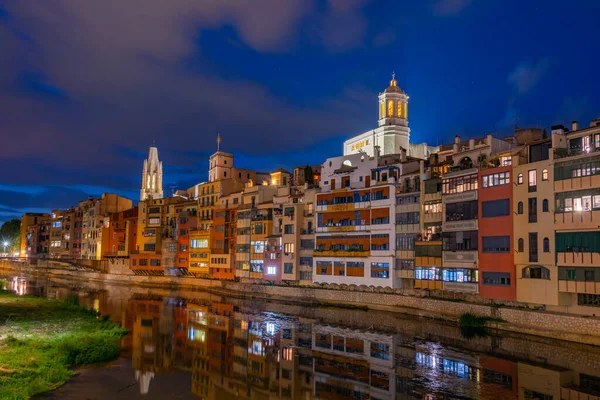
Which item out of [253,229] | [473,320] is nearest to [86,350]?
[473,320]

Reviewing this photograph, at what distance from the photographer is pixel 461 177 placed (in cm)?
4409

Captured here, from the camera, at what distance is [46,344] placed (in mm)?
29922

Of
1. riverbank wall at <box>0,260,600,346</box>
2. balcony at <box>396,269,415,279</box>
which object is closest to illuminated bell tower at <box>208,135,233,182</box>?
riverbank wall at <box>0,260,600,346</box>

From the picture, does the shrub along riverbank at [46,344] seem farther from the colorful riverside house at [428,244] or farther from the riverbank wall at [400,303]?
the colorful riverside house at [428,244]

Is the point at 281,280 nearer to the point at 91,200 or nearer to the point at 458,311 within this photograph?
the point at 458,311

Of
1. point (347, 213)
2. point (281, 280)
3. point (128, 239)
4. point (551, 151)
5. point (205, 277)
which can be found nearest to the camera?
point (551, 151)

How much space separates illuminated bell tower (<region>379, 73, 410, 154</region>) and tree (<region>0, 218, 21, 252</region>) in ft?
402

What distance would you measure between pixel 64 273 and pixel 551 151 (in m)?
95.3

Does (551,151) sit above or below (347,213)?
above

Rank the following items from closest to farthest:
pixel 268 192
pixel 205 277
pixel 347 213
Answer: pixel 347 213, pixel 268 192, pixel 205 277

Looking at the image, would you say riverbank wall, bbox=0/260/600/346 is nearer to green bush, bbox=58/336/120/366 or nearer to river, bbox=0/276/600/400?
river, bbox=0/276/600/400

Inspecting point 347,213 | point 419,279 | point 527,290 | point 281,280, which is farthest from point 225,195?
point 527,290

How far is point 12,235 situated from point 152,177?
45.7 metres

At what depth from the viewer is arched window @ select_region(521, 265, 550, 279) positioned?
36250mm
